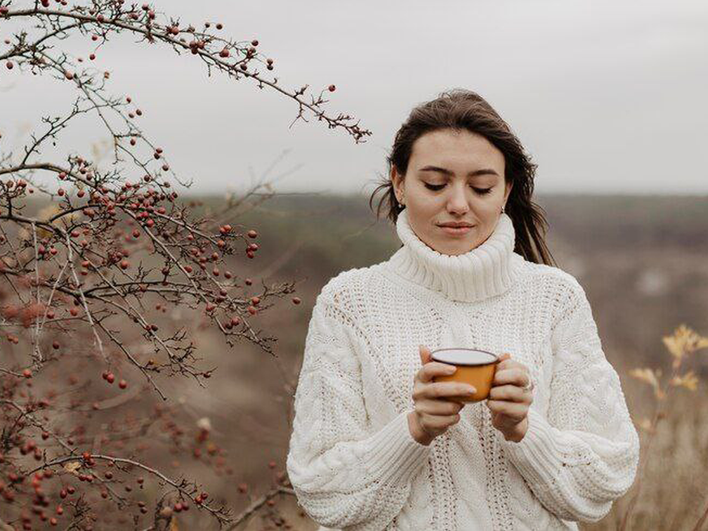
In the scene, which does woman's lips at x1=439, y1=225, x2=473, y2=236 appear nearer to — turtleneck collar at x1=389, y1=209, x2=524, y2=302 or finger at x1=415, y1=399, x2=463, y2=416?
turtleneck collar at x1=389, y1=209, x2=524, y2=302

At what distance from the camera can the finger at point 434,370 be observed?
174 centimetres

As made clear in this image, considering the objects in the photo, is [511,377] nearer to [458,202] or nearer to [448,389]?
[448,389]

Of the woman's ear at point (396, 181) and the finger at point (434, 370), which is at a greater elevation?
the woman's ear at point (396, 181)

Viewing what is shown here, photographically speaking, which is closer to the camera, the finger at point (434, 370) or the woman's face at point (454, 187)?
the finger at point (434, 370)

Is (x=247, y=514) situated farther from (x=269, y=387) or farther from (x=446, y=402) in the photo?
(x=269, y=387)

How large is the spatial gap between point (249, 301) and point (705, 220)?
1115 centimetres

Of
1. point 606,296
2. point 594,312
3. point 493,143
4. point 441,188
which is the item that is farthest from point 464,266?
point 606,296

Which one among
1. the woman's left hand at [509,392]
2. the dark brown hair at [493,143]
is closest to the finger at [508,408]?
the woman's left hand at [509,392]

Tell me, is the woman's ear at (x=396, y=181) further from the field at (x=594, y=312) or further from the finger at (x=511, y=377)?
the finger at (x=511, y=377)

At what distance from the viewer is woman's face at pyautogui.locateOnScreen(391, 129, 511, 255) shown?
204 cm

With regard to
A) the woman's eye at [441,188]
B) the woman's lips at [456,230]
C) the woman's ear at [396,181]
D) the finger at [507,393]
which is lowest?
the finger at [507,393]

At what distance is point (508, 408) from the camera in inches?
70.6

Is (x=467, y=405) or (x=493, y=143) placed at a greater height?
(x=493, y=143)

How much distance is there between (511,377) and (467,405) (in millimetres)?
288
